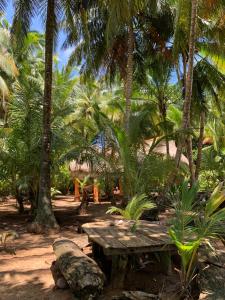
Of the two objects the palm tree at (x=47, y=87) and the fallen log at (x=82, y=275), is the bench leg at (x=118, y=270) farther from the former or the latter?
the palm tree at (x=47, y=87)

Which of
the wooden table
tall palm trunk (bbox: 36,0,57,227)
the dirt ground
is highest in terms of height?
tall palm trunk (bbox: 36,0,57,227)

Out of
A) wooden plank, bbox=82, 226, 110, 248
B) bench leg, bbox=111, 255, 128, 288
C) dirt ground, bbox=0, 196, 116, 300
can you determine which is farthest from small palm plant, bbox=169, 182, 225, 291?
dirt ground, bbox=0, 196, 116, 300

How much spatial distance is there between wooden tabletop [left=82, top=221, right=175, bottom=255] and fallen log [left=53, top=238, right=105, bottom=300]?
1.08 feet

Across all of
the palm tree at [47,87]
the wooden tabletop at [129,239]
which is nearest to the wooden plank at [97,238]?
the wooden tabletop at [129,239]

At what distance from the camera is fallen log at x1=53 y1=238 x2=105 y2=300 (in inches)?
186

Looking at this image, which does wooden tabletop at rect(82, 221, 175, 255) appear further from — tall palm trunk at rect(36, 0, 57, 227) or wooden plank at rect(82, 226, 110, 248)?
tall palm trunk at rect(36, 0, 57, 227)

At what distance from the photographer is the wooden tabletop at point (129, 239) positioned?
187 inches

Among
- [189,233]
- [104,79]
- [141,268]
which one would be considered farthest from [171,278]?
[104,79]

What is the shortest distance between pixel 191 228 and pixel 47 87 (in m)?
7.67

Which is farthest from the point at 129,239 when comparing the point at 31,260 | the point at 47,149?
the point at 47,149

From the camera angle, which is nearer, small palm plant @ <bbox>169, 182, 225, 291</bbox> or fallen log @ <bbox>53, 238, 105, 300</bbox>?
small palm plant @ <bbox>169, 182, 225, 291</bbox>

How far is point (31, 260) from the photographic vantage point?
7.29 metres

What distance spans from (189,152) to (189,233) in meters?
11.1

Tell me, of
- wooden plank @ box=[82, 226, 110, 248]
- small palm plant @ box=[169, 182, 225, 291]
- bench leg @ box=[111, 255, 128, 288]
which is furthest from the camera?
bench leg @ box=[111, 255, 128, 288]
